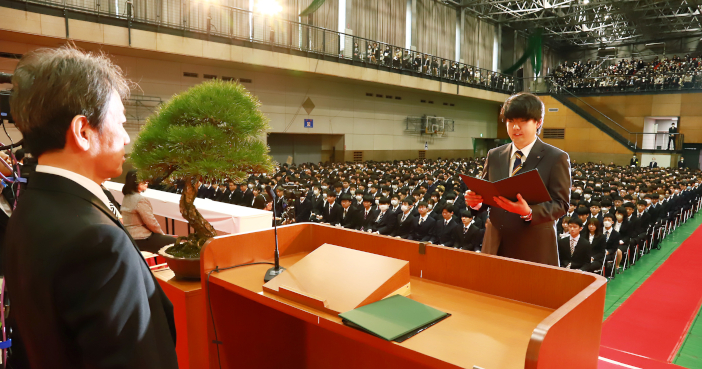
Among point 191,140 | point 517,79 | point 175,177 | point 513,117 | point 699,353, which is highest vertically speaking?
point 517,79

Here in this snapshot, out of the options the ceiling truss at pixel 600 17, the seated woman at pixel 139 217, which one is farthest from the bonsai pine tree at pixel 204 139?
the ceiling truss at pixel 600 17

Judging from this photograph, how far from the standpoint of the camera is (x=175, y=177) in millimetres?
2107

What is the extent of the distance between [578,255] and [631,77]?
2141cm

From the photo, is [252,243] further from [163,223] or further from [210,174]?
[163,223]

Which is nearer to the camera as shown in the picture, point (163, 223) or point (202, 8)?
point (163, 223)

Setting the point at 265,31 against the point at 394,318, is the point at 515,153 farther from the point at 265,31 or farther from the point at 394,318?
the point at 265,31

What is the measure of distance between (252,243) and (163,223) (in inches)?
159

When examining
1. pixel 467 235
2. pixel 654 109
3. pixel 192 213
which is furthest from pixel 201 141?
pixel 654 109

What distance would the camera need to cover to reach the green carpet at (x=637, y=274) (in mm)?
4974

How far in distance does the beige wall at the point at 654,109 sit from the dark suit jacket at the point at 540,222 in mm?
24258

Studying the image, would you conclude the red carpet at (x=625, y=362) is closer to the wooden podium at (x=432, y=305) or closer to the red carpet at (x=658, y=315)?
the red carpet at (x=658, y=315)

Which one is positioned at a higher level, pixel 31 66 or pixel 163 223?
pixel 31 66

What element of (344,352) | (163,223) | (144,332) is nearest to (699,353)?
(344,352)

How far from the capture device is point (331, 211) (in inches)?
327
